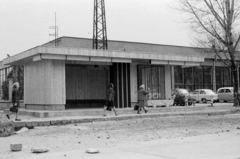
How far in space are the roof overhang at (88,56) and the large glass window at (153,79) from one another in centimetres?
134

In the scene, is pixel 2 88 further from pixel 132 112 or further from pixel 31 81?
pixel 132 112

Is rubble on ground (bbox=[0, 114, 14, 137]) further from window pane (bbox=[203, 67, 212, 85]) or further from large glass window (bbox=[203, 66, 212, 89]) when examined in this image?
window pane (bbox=[203, 67, 212, 85])

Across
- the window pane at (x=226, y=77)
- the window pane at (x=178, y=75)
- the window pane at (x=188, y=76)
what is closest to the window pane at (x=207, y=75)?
the window pane at (x=188, y=76)

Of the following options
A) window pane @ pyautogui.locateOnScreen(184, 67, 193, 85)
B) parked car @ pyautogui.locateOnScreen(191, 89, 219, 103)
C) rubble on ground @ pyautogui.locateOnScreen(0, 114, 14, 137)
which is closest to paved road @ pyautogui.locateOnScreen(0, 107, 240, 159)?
rubble on ground @ pyautogui.locateOnScreen(0, 114, 14, 137)

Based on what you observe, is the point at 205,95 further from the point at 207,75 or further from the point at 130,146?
the point at 130,146

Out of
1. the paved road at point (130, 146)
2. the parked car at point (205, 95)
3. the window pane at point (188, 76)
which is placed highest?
the window pane at point (188, 76)

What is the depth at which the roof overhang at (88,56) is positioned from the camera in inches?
810

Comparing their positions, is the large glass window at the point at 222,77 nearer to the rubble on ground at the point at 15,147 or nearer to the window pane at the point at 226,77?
the window pane at the point at 226,77

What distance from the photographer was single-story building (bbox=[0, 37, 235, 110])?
21234 millimetres

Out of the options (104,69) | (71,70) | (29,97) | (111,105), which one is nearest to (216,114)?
(111,105)

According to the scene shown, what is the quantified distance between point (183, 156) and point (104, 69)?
19424mm

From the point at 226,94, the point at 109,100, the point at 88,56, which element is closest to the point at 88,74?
the point at 88,56

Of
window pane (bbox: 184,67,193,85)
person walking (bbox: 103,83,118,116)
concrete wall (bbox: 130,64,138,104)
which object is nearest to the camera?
person walking (bbox: 103,83,118,116)

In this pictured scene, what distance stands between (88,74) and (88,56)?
4.64 metres
